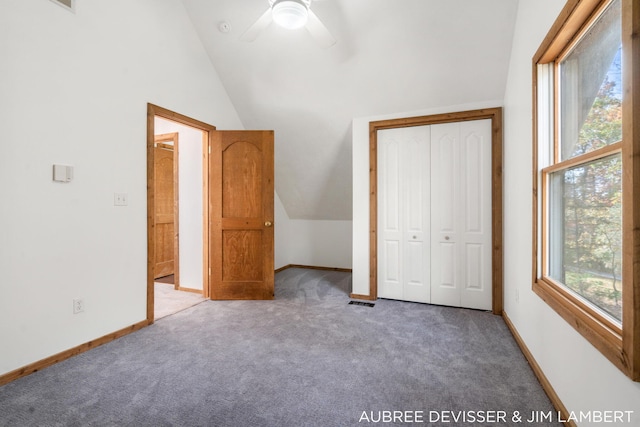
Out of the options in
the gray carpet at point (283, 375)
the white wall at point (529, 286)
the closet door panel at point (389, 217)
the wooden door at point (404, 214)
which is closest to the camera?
the white wall at point (529, 286)

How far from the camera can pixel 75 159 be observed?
232 centimetres

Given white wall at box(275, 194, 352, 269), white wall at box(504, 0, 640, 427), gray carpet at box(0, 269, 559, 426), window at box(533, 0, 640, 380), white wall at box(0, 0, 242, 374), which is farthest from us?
white wall at box(275, 194, 352, 269)

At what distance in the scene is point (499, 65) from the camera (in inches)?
113

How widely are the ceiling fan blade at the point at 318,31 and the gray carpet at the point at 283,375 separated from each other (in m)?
2.34

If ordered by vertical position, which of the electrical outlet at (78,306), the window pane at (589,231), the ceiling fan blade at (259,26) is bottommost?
the electrical outlet at (78,306)

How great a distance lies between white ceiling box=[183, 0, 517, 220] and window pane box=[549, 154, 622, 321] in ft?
5.07

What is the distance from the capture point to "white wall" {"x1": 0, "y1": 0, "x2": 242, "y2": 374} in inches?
78.2

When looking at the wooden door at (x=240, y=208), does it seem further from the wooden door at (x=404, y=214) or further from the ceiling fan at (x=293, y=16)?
the ceiling fan at (x=293, y=16)

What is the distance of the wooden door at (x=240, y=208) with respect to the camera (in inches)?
145

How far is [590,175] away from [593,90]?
0.40m

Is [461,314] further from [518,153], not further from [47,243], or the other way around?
[47,243]

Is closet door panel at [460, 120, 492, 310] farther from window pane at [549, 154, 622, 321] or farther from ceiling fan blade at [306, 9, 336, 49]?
ceiling fan blade at [306, 9, 336, 49]

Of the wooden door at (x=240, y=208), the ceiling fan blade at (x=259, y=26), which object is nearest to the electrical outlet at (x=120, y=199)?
the wooden door at (x=240, y=208)

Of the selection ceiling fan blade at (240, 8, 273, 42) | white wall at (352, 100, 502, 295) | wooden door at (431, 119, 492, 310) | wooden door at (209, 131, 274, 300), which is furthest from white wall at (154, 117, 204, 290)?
wooden door at (431, 119, 492, 310)
